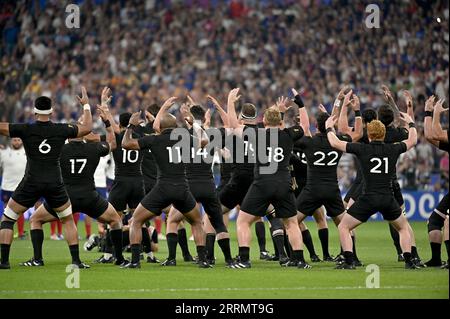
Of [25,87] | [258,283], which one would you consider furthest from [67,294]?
[25,87]

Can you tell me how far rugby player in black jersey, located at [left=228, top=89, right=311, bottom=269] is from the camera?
15.8 metres

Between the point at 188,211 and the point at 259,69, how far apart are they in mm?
21097

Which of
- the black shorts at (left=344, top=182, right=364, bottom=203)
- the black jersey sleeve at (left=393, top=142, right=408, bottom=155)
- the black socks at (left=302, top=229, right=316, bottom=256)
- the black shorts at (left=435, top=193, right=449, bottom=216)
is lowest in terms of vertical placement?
the black socks at (left=302, top=229, right=316, bottom=256)

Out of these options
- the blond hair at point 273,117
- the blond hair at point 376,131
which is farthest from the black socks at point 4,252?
the blond hair at point 376,131

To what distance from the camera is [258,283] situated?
14.2 meters

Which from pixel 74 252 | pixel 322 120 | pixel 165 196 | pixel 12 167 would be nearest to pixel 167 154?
pixel 165 196

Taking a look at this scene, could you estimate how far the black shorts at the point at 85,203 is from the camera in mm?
16219

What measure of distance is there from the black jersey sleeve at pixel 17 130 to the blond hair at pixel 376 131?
5.20 m

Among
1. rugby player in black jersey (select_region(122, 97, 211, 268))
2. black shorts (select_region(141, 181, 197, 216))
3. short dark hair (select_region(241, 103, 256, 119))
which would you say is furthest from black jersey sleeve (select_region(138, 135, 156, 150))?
short dark hair (select_region(241, 103, 256, 119))

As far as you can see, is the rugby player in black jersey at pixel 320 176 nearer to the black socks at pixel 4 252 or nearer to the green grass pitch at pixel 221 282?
the green grass pitch at pixel 221 282

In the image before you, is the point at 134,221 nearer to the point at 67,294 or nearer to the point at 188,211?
the point at 188,211

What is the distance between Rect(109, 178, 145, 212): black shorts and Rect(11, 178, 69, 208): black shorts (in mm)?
2123

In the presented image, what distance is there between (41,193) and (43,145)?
2.39ft

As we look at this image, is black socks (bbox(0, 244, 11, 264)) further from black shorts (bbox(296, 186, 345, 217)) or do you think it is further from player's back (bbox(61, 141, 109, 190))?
black shorts (bbox(296, 186, 345, 217))
